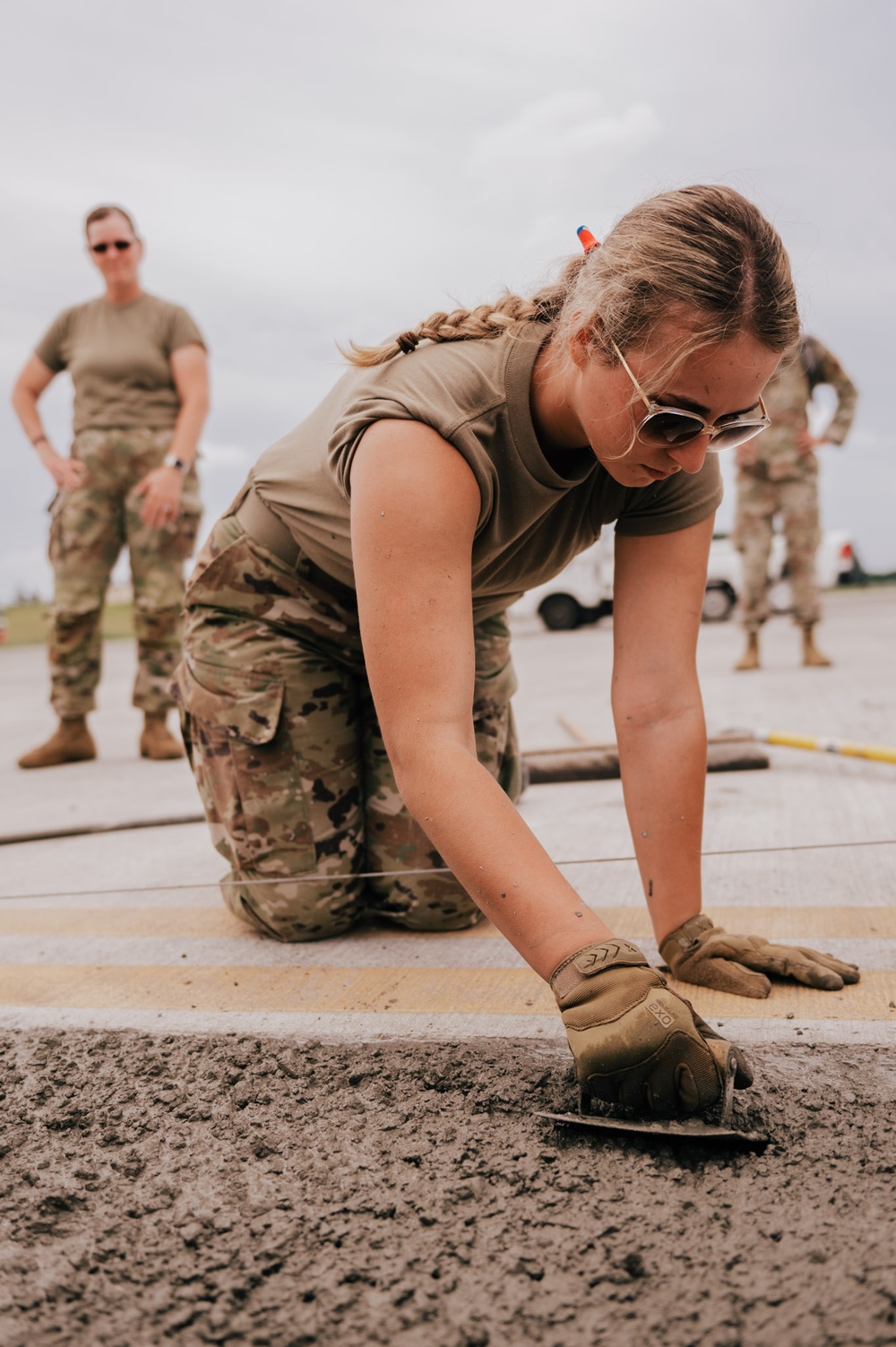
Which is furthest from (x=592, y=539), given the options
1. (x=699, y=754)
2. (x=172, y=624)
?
(x=172, y=624)

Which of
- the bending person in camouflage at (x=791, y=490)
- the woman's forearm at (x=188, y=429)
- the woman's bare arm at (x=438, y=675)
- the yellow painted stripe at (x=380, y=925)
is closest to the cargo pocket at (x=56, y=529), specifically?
the woman's forearm at (x=188, y=429)

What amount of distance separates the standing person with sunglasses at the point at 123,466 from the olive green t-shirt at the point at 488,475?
2.26 metres

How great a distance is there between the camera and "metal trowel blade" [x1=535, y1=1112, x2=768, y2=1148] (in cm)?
128

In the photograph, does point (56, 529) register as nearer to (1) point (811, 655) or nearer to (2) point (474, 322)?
(2) point (474, 322)

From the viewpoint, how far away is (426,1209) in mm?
1207

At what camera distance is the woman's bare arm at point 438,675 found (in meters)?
1.41

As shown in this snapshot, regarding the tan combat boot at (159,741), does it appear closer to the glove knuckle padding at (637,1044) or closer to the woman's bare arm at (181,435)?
the woman's bare arm at (181,435)

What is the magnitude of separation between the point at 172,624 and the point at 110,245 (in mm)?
1456

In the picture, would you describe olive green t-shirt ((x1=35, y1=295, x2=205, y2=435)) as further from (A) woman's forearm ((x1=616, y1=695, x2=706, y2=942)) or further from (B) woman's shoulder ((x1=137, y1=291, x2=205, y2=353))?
(A) woman's forearm ((x1=616, y1=695, x2=706, y2=942))

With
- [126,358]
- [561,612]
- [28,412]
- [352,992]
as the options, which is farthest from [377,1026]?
[561,612]

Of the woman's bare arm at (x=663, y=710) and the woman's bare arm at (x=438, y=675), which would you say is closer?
the woman's bare arm at (x=438, y=675)

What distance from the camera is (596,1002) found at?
4.41ft

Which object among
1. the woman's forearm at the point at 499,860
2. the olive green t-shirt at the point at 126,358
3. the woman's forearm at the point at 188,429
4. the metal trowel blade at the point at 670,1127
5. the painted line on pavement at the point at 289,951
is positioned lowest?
the painted line on pavement at the point at 289,951

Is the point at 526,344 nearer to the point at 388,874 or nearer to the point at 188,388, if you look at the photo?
the point at 388,874
